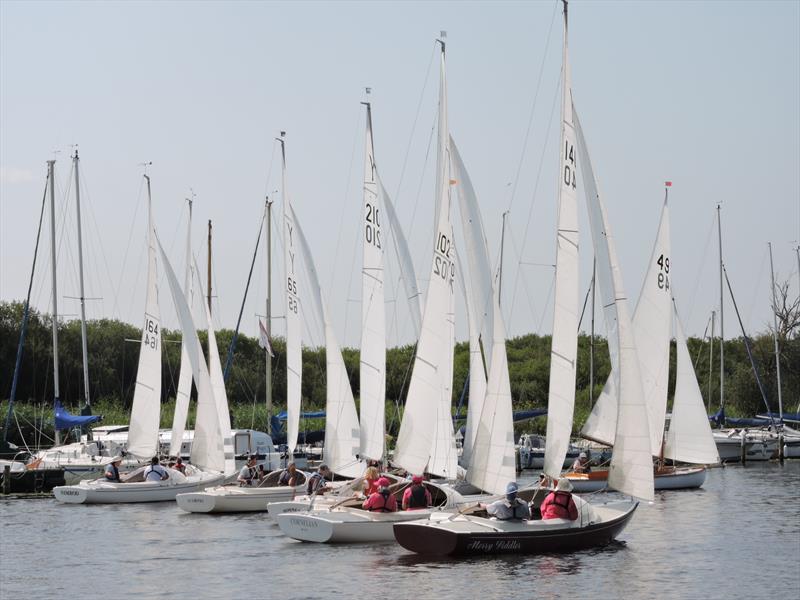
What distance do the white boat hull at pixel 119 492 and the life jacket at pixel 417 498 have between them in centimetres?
1684

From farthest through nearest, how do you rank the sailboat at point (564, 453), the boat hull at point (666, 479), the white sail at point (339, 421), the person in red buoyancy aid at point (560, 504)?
1. the boat hull at point (666, 479)
2. the white sail at point (339, 421)
3. the person in red buoyancy aid at point (560, 504)
4. the sailboat at point (564, 453)

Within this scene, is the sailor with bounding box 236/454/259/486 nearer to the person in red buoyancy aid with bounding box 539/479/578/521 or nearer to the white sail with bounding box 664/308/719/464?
the person in red buoyancy aid with bounding box 539/479/578/521

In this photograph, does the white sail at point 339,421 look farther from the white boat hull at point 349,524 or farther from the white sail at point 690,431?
the white sail at point 690,431

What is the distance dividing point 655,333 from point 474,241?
16.4m

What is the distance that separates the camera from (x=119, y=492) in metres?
48.4

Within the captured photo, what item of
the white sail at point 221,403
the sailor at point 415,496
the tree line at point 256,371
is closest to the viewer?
the sailor at point 415,496

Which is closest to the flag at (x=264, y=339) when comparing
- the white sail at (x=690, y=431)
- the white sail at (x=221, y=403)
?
the white sail at (x=221, y=403)

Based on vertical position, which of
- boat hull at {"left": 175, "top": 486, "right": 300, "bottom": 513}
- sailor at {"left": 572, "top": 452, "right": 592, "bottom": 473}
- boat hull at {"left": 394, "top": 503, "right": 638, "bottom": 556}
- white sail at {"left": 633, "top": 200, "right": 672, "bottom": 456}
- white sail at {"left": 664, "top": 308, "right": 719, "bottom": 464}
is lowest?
boat hull at {"left": 394, "top": 503, "right": 638, "bottom": 556}

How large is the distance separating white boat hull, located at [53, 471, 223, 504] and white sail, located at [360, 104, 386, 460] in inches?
483

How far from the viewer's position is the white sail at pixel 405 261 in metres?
41.8

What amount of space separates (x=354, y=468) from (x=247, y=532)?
4.58 meters

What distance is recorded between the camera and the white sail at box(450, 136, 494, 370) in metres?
37.6

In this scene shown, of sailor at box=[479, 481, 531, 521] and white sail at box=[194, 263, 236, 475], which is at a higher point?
white sail at box=[194, 263, 236, 475]

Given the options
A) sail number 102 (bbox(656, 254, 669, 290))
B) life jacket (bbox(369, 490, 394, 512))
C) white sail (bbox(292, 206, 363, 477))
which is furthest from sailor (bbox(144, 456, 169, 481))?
sail number 102 (bbox(656, 254, 669, 290))
